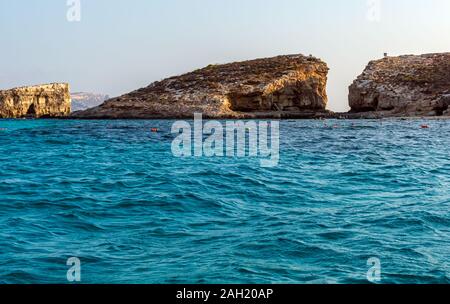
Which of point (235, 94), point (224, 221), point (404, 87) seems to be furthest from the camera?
point (404, 87)

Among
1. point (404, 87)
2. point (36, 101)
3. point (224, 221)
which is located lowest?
point (224, 221)

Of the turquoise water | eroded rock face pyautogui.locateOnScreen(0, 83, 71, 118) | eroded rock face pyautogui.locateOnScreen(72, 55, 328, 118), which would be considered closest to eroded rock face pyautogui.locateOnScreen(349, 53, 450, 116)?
eroded rock face pyautogui.locateOnScreen(72, 55, 328, 118)

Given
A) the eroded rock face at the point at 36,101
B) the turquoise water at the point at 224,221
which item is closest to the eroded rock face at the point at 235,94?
the eroded rock face at the point at 36,101

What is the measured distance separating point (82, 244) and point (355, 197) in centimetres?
706

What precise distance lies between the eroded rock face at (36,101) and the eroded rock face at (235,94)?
21.0m

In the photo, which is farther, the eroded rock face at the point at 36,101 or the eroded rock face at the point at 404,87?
the eroded rock face at the point at 36,101

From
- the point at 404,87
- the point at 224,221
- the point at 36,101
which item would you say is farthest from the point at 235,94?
the point at 224,221

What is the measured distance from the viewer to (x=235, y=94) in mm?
83938

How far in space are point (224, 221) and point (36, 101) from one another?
101621mm

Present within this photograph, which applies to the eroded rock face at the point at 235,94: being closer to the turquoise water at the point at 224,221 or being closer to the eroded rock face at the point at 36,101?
the eroded rock face at the point at 36,101

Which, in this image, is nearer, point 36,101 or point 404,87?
point 404,87

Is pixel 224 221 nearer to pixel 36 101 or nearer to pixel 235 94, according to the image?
pixel 235 94

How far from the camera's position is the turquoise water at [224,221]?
311 inches

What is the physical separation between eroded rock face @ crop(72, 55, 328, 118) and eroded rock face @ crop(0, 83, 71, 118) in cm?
2096
